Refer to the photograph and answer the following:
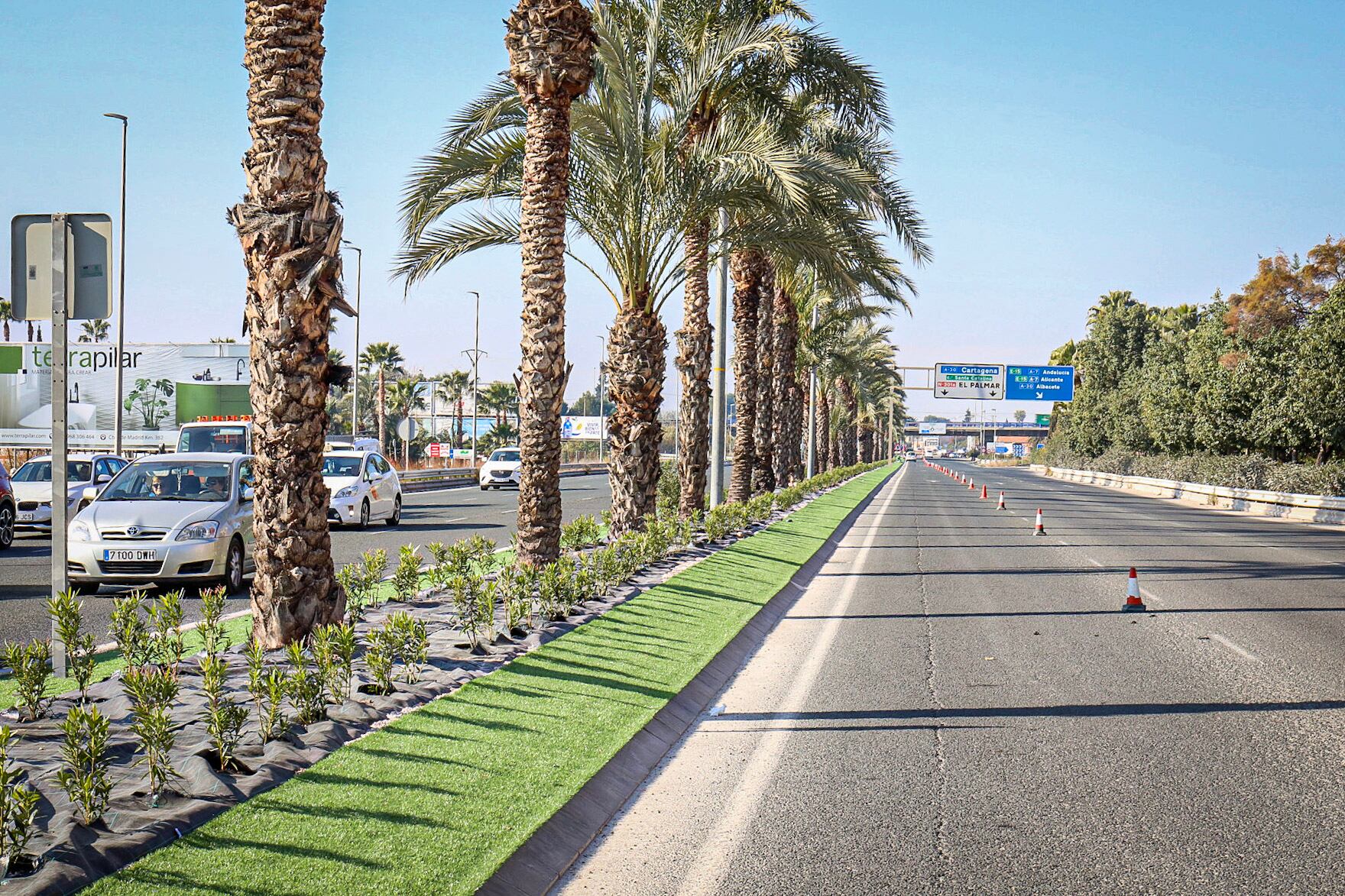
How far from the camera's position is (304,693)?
6.28 metres

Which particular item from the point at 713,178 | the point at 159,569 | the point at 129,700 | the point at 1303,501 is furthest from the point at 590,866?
the point at 1303,501

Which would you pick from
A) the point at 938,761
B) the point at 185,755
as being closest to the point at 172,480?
the point at 185,755

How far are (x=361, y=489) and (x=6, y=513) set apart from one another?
6727mm

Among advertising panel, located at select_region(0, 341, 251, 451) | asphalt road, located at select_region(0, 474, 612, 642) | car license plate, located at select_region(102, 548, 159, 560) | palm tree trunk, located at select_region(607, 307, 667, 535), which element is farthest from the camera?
advertising panel, located at select_region(0, 341, 251, 451)

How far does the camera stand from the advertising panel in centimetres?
5747

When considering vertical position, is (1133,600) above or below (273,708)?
below

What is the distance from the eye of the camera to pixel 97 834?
14.9 feet

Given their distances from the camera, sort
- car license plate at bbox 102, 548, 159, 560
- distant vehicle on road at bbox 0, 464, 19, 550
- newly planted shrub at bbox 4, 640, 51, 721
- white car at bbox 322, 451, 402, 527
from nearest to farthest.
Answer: newly planted shrub at bbox 4, 640, 51, 721
car license plate at bbox 102, 548, 159, 560
distant vehicle on road at bbox 0, 464, 19, 550
white car at bbox 322, 451, 402, 527

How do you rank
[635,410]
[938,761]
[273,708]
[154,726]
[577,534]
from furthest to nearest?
[635,410] → [577,534] → [938,761] → [273,708] → [154,726]

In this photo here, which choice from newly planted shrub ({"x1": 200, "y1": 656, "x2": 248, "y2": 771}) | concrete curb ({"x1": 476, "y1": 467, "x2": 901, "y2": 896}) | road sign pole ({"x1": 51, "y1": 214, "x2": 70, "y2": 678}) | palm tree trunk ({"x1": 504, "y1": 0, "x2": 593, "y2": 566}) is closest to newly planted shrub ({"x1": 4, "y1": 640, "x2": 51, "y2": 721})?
road sign pole ({"x1": 51, "y1": 214, "x2": 70, "y2": 678})

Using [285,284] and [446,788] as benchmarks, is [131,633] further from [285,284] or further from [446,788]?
[446,788]

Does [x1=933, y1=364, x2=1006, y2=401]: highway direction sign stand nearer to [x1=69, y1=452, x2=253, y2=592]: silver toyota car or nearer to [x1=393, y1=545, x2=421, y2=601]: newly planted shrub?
[x1=69, y1=452, x2=253, y2=592]: silver toyota car

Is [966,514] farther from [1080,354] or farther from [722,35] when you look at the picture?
[1080,354]

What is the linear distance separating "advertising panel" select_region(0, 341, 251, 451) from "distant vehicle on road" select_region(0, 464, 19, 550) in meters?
38.4
